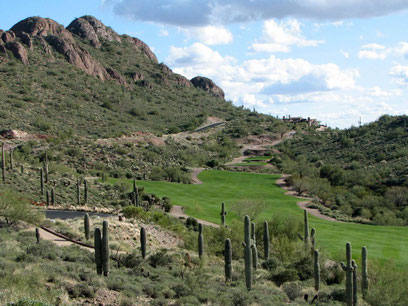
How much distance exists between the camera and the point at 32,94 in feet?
292

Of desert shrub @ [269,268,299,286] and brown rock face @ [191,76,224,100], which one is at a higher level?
brown rock face @ [191,76,224,100]

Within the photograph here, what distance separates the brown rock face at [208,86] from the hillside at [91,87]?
2271mm

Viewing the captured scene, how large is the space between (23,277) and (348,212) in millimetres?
40080

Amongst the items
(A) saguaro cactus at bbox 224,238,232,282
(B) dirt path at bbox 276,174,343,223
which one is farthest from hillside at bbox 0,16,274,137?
(A) saguaro cactus at bbox 224,238,232,282

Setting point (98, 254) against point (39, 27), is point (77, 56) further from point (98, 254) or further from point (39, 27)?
point (98, 254)

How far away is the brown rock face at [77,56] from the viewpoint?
Result: 113000 millimetres

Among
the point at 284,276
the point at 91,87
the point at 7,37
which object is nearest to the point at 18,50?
the point at 7,37

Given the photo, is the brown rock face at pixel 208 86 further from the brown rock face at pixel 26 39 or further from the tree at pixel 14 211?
the tree at pixel 14 211

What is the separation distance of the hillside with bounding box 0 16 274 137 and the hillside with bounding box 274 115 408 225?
28.6 m

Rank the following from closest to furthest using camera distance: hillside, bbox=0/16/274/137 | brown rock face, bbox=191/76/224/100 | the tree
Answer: the tree, hillside, bbox=0/16/274/137, brown rock face, bbox=191/76/224/100

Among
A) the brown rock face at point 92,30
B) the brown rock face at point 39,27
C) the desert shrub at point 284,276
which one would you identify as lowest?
the desert shrub at point 284,276

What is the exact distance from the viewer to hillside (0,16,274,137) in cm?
8525

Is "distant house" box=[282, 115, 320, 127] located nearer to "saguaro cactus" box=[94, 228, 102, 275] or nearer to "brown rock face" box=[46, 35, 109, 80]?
"brown rock face" box=[46, 35, 109, 80]

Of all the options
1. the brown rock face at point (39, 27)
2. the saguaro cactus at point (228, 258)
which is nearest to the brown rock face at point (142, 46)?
the brown rock face at point (39, 27)
